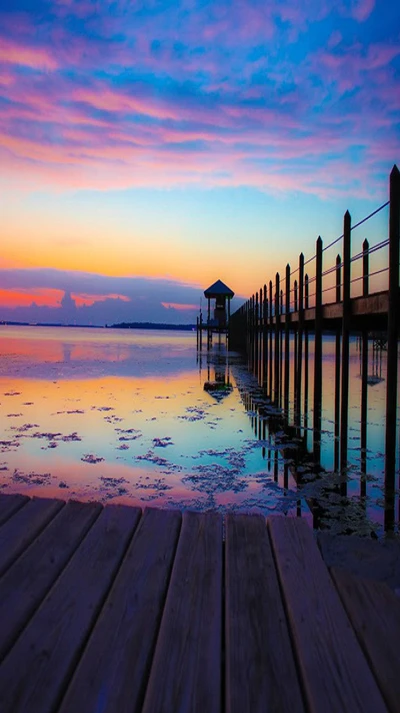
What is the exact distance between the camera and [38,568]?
2320 millimetres

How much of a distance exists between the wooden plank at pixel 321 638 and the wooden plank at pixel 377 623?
0.04 metres

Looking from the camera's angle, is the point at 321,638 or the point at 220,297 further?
the point at 220,297

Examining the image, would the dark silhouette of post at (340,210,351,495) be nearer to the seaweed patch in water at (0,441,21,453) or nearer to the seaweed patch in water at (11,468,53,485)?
the seaweed patch in water at (11,468,53,485)

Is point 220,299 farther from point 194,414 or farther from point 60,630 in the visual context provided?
point 60,630

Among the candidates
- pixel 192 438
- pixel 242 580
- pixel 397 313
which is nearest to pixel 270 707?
pixel 242 580

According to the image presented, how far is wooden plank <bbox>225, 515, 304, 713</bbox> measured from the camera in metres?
1.55

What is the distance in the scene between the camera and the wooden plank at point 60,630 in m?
1.59

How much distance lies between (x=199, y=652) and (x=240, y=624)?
23cm

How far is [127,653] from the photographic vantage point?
1763 mm

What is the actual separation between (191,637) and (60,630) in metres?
0.53

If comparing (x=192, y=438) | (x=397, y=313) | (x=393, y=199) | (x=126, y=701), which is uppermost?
(x=393, y=199)

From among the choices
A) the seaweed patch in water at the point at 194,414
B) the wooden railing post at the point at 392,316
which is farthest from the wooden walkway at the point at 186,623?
the seaweed patch in water at the point at 194,414

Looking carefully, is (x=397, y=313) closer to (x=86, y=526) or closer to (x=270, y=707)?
(x=86, y=526)

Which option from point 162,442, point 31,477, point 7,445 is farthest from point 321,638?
point 7,445
